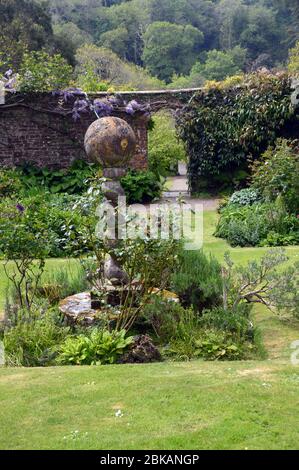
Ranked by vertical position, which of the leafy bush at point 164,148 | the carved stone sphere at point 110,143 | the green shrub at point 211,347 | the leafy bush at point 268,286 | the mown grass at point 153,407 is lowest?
the green shrub at point 211,347

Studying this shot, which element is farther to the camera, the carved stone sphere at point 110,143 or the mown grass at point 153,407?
the carved stone sphere at point 110,143

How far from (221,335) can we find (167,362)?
2.07ft

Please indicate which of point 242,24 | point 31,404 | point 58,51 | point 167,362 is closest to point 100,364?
point 167,362

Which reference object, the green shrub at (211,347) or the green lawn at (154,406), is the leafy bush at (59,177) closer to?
the green shrub at (211,347)

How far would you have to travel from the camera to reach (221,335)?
21.9 ft

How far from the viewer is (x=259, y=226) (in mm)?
13125

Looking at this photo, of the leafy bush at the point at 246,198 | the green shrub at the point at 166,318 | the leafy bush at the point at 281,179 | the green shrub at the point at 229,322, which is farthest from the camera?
the leafy bush at the point at 246,198

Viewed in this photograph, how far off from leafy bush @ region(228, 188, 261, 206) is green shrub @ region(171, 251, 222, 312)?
259 inches

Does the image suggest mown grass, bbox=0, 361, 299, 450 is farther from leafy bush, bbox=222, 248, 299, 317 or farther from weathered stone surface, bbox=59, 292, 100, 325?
leafy bush, bbox=222, 248, 299, 317

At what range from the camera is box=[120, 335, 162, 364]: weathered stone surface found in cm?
639

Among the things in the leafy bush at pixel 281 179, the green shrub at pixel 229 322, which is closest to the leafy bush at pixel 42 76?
the leafy bush at pixel 281 179

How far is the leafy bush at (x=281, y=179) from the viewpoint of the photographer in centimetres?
1380

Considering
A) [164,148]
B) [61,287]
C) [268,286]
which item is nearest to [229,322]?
[268,286]

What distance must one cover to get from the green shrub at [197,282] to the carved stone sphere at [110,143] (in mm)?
1506
